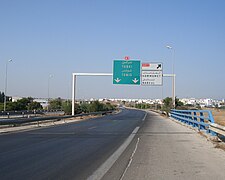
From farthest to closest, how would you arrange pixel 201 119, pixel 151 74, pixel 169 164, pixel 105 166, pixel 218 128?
pixel 151 74
pixel 201 119
pixel 218 128
pixel 169 164
pixel 105 166

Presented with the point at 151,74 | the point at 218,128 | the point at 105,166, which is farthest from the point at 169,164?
the point at 151,74

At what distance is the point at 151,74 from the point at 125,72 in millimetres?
3188

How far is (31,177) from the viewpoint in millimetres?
7363

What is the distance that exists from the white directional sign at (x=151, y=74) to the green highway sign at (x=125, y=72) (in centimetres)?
90

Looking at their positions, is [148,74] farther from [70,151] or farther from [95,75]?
[70,151]

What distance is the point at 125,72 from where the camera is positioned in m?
38.0

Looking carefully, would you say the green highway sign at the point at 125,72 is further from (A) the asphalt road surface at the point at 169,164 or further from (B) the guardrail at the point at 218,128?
(A) the asphalt road surface at the point at 169,164

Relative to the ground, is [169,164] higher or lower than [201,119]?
lower

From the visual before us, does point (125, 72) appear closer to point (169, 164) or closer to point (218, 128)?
point (218, 128)

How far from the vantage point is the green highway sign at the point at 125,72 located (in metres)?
37.9

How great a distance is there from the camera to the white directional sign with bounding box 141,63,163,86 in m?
38.5

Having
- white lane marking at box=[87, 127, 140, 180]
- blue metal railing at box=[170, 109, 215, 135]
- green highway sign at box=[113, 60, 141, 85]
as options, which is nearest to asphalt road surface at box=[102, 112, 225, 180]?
white lane marking at box=[87, 127, 140, 180]

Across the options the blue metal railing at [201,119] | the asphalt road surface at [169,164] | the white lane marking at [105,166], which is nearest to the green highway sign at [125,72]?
the blue metal railing at [201,119]

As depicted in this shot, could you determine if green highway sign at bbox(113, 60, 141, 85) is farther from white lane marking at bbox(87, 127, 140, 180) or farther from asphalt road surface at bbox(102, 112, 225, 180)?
white lane marking at bbox(87, 127, 140, 180)
